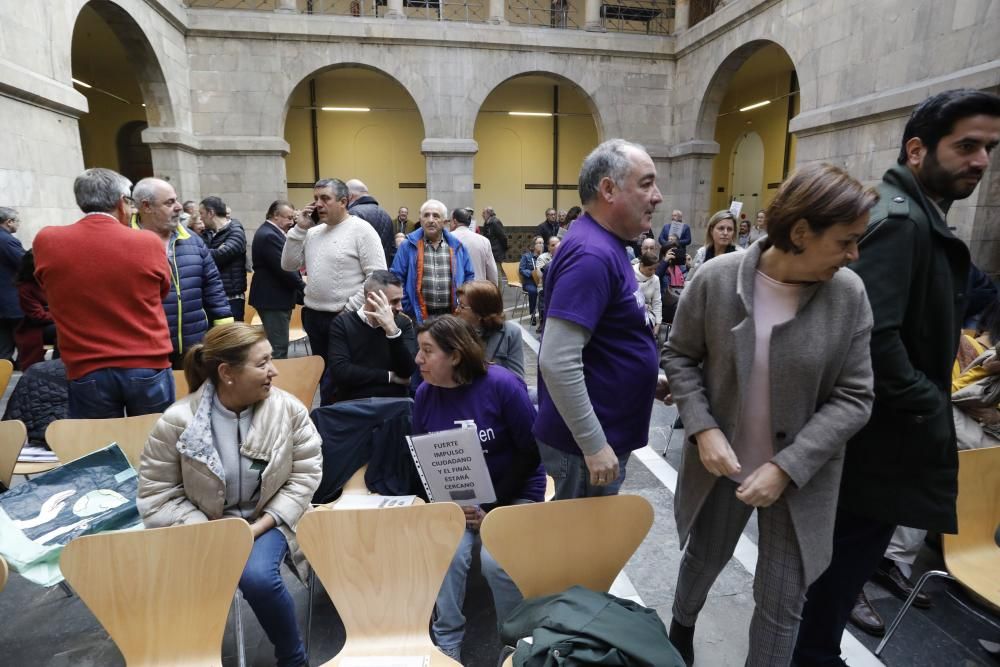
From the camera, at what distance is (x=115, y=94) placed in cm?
1430

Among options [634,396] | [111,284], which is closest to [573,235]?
[634,396]

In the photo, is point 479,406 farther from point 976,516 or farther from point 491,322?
point 976,516

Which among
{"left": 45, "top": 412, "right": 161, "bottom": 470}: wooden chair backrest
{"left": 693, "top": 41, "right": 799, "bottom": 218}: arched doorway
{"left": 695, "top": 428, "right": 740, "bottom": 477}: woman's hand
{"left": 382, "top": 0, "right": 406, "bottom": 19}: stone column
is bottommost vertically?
{"left": 45, "top": 412, "right": 161, "bottom": 470}: wooden chair backrest

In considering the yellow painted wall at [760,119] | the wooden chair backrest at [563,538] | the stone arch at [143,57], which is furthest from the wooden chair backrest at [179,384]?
the yellow painted wall at [760,119]

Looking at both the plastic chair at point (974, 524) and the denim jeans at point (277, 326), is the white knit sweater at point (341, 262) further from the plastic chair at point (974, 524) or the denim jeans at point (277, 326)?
the plastic chair at point (974, 524)

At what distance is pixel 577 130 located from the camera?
1584 cm

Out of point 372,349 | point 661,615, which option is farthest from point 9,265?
point 661,615

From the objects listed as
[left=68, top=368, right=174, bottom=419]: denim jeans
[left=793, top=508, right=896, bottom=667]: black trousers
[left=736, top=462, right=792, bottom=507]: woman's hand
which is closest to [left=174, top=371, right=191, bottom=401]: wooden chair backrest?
[left=68, top=368, right=174, bottom=419]: denim jeans

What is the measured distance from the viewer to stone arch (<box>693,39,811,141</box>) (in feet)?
34.8

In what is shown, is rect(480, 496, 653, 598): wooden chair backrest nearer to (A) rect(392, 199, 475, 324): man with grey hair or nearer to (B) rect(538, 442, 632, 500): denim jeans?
(B) rect(538, 442, 632, 500): denim jeans

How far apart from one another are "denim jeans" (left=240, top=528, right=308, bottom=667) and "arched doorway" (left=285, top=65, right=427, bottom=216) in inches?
558

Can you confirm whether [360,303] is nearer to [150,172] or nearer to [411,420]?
[411,420]

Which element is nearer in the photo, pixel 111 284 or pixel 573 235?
pixel 573 235

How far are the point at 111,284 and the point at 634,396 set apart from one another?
2365 mm
